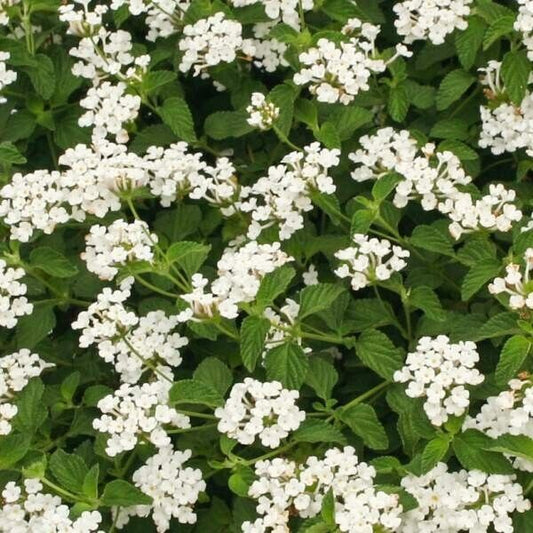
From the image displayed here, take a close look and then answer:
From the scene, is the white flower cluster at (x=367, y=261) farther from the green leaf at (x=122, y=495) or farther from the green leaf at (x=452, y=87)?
the green leaf at (x=122, y=495)

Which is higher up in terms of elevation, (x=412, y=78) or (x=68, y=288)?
(x=412, y=78)

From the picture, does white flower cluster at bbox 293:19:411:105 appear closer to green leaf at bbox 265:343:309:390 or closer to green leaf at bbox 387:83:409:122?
green leaf at bbox 387:83:409:122

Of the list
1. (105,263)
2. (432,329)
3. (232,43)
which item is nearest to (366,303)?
(432,329)

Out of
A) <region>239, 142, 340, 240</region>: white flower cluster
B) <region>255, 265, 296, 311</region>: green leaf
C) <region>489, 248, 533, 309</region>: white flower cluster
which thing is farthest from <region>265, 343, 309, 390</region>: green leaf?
<region>489, 248, 533, 309</region>: white flower cluster

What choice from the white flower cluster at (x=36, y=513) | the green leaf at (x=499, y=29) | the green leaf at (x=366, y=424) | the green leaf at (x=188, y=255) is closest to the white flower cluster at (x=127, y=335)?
the green leaf at (x=188, y=255)

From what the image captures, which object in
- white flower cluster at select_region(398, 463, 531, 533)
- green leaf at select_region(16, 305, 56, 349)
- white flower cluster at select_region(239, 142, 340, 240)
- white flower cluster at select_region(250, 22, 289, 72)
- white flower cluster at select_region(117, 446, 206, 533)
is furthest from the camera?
white flower cluster at select_region(250, 22, 289, 72)

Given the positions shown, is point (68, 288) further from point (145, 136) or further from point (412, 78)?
point (412, 78)
